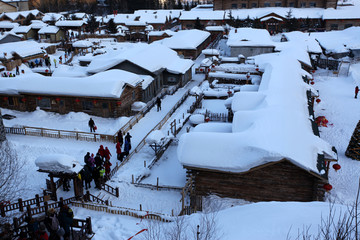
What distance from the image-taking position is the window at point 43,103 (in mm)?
25234

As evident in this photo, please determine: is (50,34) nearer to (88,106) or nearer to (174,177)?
(88,106)

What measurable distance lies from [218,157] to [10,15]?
84.2 meters

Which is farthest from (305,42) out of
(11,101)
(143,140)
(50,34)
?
(50,34)

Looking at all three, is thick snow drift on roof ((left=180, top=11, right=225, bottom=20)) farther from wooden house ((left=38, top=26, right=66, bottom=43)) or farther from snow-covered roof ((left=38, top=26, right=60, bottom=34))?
snow-covered roof ((left=38, top=26, right=60, bottom=34))

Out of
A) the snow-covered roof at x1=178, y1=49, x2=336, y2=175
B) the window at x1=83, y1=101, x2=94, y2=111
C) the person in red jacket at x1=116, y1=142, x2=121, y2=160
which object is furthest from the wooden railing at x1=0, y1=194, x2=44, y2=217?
the window at x1=83, y1=101, x2=94, y2=111

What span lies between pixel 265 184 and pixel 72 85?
1657 cm

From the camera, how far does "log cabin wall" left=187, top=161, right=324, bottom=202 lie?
45.7 feet

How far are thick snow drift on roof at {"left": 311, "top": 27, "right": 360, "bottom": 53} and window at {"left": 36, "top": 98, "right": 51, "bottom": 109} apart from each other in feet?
117

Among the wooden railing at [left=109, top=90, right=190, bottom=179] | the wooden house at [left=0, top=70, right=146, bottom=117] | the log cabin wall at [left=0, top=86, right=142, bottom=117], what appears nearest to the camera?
the wooden railing at [left=109, top=90, right=190, bottom=179]

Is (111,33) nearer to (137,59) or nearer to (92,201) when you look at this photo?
(137,59)

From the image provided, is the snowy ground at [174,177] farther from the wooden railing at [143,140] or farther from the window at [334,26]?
the window at [334,26]

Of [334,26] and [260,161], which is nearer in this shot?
[260,161]

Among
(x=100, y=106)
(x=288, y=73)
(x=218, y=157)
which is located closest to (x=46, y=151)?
(x=100, y=106)

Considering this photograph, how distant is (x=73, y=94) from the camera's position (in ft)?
79.1
